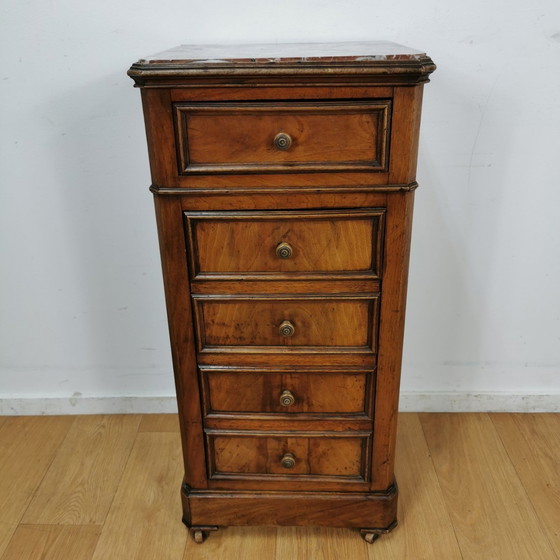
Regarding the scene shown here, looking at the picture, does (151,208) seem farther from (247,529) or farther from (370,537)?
(370,537)

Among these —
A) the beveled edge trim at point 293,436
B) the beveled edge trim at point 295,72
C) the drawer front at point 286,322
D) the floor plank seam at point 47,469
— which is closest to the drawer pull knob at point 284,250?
the drawer front at point 286,322

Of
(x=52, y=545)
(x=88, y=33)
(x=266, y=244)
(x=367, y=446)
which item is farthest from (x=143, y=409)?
(x=88, y=33)

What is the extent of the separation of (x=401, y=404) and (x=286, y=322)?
870mm

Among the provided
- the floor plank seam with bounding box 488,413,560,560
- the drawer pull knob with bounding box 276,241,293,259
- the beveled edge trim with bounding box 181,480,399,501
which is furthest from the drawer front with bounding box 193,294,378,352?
the floor plank seam with bounding box 488,413,560,560

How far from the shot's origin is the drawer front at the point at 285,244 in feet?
4.08

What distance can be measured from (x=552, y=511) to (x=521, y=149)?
995 millimetres

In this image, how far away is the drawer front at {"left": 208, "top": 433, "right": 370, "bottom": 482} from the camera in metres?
1.49

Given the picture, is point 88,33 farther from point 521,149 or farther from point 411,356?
point 411,356

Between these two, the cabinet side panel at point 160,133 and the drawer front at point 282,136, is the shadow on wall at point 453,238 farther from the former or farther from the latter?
the cabinet side panel at point 160,133

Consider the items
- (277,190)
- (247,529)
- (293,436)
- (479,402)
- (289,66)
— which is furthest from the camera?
(479,402)

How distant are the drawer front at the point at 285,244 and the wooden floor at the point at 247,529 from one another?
75cm

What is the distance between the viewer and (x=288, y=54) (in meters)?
1.23

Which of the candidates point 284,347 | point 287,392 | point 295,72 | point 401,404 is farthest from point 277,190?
point 401,404

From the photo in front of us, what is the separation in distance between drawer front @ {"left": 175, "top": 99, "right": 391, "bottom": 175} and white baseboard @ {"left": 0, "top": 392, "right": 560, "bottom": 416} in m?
1.09
